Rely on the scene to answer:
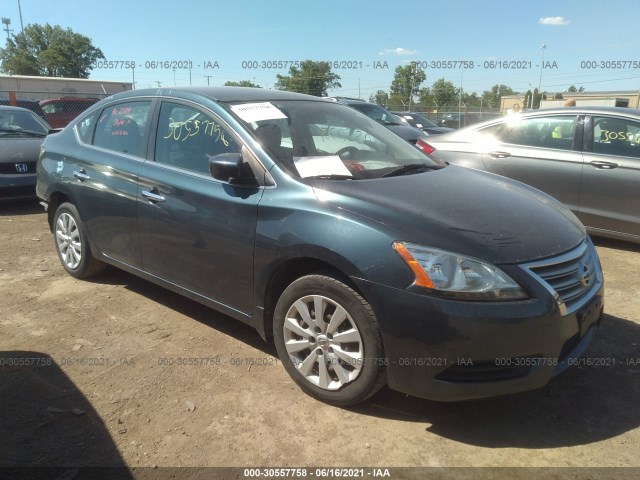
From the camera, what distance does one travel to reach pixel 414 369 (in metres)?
2.40

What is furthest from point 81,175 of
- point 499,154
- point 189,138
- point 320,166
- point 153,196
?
point 499,154

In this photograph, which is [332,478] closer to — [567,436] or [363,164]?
[567,436]

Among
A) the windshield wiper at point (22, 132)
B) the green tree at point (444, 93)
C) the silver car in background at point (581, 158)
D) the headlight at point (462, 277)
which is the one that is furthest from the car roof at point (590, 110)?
the green tree at point (444, 93)

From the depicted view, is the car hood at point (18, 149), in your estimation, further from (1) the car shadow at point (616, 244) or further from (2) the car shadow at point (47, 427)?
(1) the car shadow at point (616, 244)

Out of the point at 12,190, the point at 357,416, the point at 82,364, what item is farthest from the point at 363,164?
the point at 12,190

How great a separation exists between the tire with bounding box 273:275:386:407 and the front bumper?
0.26 feet

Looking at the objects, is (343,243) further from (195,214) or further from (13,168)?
(13,168)

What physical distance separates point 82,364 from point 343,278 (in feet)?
6.07

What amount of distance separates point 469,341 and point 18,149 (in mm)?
7740

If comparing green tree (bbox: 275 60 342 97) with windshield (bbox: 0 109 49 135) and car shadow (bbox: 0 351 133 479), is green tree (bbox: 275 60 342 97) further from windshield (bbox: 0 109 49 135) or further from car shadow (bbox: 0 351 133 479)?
car shadow (bbox: 0 351 133 479)

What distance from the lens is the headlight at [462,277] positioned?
90.7 inches

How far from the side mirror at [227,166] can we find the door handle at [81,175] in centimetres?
174

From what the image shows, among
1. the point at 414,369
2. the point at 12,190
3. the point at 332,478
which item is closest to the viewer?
the point at 332,478

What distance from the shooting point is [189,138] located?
11.3ft
